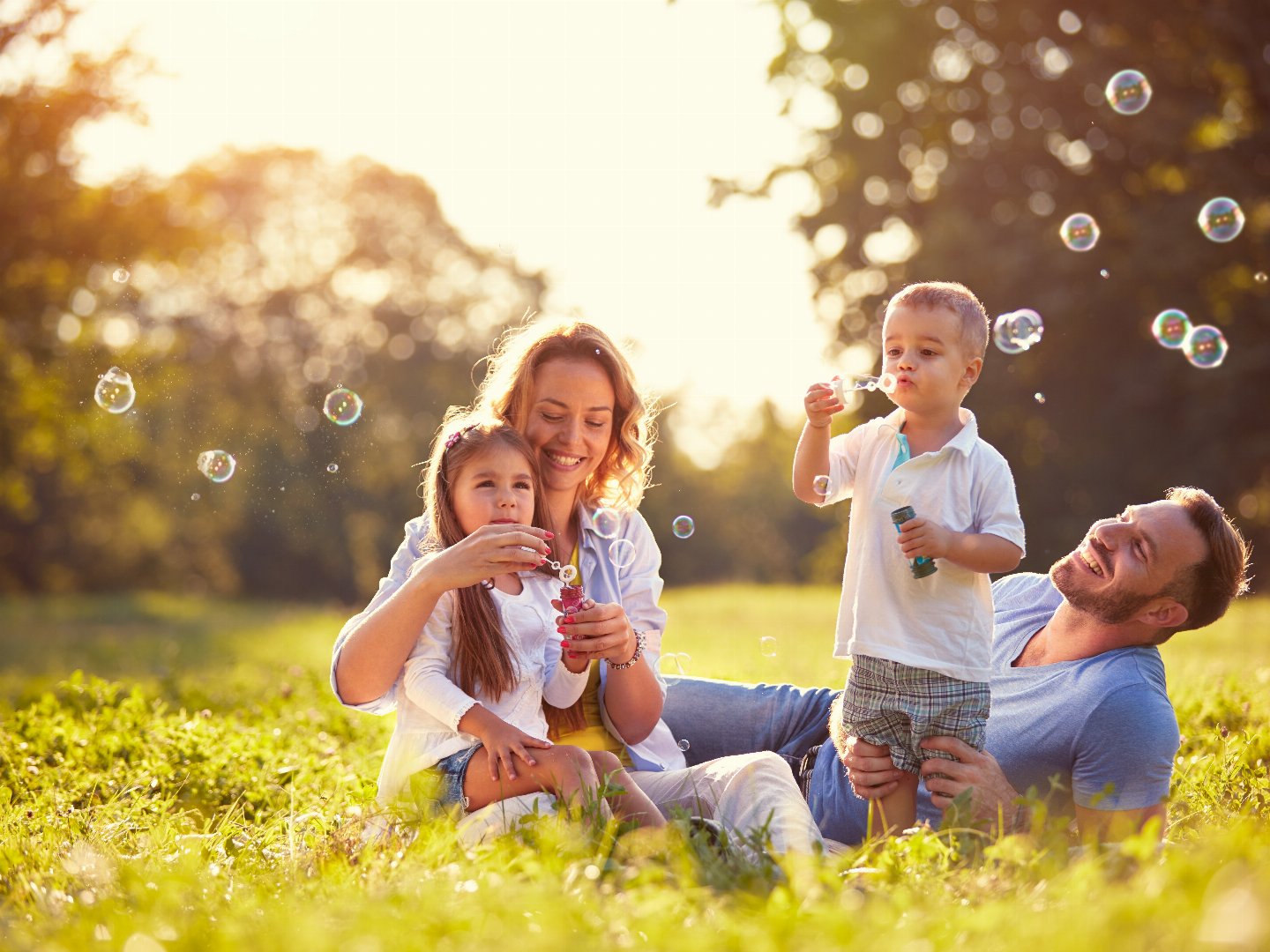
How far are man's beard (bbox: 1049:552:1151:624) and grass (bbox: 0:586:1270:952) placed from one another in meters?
0.54

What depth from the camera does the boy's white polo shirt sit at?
3348 mm

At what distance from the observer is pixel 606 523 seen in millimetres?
3896

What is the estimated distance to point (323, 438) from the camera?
26797mm

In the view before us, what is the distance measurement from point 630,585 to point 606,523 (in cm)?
21

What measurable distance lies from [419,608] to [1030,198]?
40.1ft

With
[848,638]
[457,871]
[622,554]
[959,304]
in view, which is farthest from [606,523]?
[457,871]

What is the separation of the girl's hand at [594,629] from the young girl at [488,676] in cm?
12

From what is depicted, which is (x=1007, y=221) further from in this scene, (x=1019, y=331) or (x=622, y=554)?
(x=622, y=554)

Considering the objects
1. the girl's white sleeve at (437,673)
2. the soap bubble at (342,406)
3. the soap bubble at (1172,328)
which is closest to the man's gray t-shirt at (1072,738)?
the girl's white sleeve at (437,673)

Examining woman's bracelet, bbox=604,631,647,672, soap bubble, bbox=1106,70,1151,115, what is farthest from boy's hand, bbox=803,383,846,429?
soap bubble, bbox=1106,70,1151,115

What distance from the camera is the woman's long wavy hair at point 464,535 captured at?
3266 mm

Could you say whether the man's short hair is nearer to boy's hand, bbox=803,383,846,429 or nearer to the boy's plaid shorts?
the boy's plaid shorts

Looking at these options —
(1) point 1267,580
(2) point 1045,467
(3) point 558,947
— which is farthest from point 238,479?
(3) point 558,947

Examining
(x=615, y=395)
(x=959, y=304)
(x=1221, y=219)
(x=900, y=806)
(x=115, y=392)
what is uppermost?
(x=1221, y=219)
